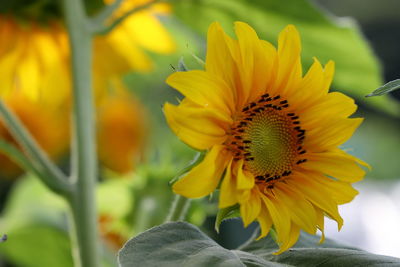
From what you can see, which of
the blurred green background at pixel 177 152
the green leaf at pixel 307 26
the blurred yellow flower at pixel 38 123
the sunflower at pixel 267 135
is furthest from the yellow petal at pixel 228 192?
the blurred yellow flower at pixel 38 123

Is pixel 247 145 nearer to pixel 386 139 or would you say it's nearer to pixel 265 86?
pixel 265 86

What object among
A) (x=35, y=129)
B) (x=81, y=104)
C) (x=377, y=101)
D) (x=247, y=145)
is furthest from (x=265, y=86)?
(x=35, y=129)

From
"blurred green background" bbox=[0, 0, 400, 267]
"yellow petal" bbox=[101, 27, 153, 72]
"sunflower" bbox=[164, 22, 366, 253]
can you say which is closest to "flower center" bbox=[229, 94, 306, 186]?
"sunflower" bbox=[164, 22, 366, 253]

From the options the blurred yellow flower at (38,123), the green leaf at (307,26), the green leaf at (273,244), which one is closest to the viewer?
the green leaf at (273,244)

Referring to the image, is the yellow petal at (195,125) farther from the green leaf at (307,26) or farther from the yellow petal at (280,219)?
the green leaf at (307,26)

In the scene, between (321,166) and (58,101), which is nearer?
(321,166)

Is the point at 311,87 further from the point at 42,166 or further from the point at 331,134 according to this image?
the point at 42,166
